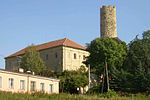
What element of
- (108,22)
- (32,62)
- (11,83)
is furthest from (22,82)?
(108,22)

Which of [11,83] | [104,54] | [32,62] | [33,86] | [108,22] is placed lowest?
[33,86]

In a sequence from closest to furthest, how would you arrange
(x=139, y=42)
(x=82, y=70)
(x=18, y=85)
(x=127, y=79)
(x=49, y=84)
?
(x=18, y=85)
(x=49, y=84)
(x=127, y=79)
(x=139, y=42)
(x=82, y=70)

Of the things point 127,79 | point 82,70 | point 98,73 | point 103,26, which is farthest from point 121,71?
point 103,26

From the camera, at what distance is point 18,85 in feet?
119

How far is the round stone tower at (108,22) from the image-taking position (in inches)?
3282

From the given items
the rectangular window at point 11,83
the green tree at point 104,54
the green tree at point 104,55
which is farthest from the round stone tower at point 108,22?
the rectangular window at point 11,83

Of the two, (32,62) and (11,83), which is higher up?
(32,62)

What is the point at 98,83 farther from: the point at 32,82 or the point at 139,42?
the point at 32,82

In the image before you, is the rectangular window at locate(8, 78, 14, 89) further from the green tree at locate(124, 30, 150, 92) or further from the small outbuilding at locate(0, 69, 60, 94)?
the green tree at locate(124, 30, 150, 92)

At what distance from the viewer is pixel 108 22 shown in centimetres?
8350

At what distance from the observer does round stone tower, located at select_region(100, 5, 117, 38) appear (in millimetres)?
83375

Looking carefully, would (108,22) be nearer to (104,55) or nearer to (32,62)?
(104,55)

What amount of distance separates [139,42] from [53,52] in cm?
2396

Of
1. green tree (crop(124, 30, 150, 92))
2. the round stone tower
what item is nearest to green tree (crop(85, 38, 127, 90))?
green tree (crop(124, 30, 150, 92))
